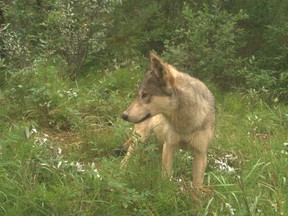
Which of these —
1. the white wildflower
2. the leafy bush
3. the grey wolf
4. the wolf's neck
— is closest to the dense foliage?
the leafy bush

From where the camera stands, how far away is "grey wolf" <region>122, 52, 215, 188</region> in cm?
478

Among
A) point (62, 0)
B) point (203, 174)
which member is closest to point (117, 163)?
point (203, 174)

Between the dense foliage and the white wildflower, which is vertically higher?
the white wildflower

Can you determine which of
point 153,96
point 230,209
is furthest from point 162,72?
point 230,209

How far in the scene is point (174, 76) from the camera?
194 inches

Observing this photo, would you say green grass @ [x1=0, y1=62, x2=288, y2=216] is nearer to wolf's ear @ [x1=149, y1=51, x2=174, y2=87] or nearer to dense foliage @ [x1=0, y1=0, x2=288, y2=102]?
wolf's ear @ [x1=149, y1=51, x2=174, y2=87]

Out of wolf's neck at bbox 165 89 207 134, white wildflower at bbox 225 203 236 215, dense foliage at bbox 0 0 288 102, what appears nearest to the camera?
white wildflower at bbox 225 203 236 215

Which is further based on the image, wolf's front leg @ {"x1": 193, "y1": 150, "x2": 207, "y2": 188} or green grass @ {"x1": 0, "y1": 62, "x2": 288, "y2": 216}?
wolf's front leg @ {"x1": 193, "y1": 150, "x2": 207, "y2": 188}

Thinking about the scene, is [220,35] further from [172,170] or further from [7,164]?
[7,164]

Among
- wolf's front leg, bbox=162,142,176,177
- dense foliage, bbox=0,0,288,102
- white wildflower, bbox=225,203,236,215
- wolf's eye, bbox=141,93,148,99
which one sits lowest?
dense foliage, bbox=0,0,288,102

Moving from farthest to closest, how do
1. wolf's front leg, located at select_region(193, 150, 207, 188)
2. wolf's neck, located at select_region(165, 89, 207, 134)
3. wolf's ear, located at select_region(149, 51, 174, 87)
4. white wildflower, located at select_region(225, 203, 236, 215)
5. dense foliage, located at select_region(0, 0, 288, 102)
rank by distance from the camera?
dense foliage, located at select_region(0, 0, 288, 102) < wolf's front leg, located at select_region(193, 150, 207, 188) < wolf's neck, located at select_region(165, 89, 207, 134) < wolf's ear, located at select_region(149, 51, 174, 87) < white wildflower, located at select_region(225, 203, 236, 215)

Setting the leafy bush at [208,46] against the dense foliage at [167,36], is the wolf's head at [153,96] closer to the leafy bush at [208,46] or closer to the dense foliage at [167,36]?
the dense foliage at [167,36]

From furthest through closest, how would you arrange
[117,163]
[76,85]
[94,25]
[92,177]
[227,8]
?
[227,8], [94,25], [76,85], [117,163], [92,177]

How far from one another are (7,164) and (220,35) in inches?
Answer: 214
